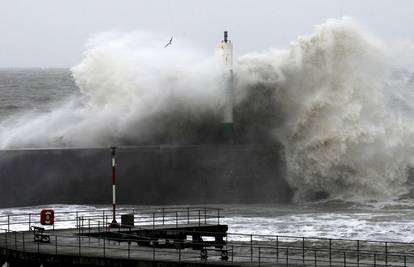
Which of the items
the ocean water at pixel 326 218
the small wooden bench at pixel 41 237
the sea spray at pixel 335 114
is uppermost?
the sea spray at pixel 335 114

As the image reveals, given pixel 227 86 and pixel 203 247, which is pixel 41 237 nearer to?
pixel 203 247

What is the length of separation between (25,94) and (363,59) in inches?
2116

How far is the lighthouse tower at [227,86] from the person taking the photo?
4269 cm

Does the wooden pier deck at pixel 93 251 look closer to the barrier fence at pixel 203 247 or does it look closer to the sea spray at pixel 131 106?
the barrier fence at pixel 203 247

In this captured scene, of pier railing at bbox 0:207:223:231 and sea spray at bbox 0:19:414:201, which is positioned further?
sea spray at bbox 0:19:414:201

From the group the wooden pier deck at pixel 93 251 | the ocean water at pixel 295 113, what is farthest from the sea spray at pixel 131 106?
the wooden pier deck at pixel 93 251

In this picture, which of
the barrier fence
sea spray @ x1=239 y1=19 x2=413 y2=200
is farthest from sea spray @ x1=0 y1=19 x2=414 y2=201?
the barrier fence

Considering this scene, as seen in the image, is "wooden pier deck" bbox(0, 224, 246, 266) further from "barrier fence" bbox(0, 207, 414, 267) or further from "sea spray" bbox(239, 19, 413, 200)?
"sea spray" bbox(239, 19, 413, 200)

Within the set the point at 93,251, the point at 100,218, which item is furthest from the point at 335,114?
the point at 93,251

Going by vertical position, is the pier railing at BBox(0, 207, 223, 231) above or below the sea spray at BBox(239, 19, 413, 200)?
below

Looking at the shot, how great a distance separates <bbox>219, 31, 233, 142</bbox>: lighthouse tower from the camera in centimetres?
4269

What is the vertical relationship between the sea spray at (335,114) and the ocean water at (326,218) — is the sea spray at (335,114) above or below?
above

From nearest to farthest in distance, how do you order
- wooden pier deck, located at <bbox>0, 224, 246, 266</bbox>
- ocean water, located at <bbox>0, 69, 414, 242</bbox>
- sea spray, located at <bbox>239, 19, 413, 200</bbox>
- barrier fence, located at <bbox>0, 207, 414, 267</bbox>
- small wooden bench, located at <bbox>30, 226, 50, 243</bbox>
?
1. wooden pier deck, located at <bbox>0, 224, 246, 266</bbox>
2. barrier fence, located at <bbox>0, 207, 414, 267</bbox>
3. small wooden bench, located at <bbox>30, 226, 50, 243</bbox>
4. ocean water, located at <bbox>0, 69, 414, 242</bbox>
5. sea spray, located at <bbox>239, 19, 413, 200</bbox>

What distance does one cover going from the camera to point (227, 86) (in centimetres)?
4388
